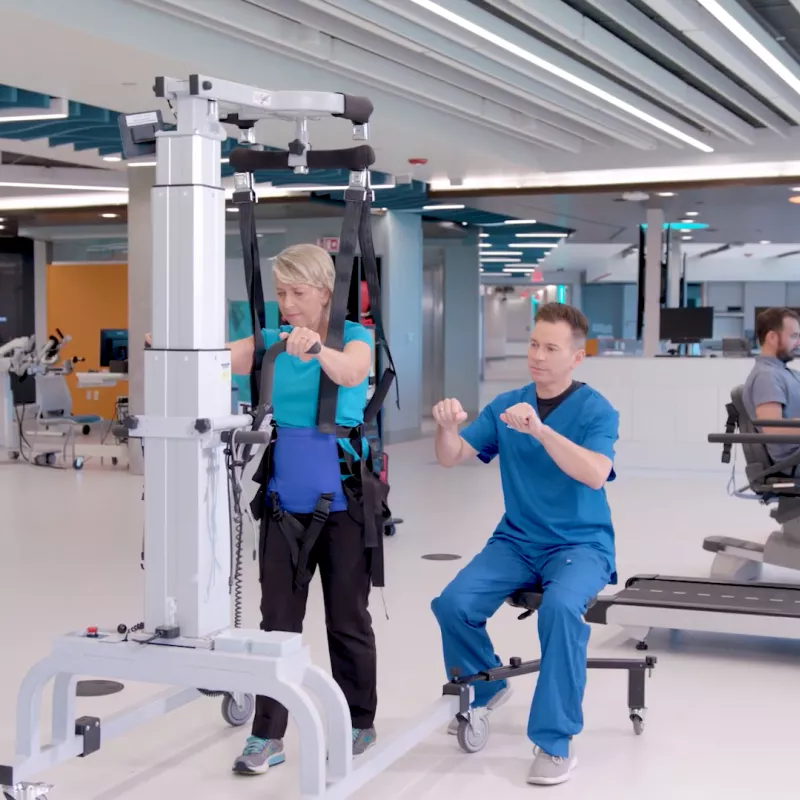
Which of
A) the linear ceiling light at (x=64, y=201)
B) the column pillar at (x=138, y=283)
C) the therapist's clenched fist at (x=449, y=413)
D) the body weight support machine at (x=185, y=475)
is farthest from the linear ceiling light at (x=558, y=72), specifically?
the linear ceiling light at (x=64, y=201)

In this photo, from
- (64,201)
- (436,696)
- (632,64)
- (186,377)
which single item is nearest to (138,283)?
(632,64)

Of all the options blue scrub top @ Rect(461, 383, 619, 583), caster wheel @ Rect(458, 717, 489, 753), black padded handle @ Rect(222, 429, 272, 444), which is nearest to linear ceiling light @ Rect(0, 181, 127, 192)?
blue scrub top @ Rect(461, 383, 619, 583)

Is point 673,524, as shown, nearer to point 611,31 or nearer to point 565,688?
point 611,31

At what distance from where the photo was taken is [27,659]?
4.20 meters

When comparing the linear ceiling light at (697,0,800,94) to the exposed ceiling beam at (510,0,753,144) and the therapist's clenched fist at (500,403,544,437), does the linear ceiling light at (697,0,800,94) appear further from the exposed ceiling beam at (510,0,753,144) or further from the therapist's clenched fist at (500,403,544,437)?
the therapist's clenched fist at (500,403,544,437)

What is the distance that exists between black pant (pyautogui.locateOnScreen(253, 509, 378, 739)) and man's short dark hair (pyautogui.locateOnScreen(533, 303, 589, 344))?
85 cm

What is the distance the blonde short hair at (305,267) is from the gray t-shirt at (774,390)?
8.96 feet

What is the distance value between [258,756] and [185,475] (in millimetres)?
943

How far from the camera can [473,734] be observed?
10.7ft

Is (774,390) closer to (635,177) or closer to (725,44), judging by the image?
(725,44)

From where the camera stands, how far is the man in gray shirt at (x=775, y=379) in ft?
16.8

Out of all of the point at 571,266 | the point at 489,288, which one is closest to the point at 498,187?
the point at 571,266

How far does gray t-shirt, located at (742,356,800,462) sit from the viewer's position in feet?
16.8

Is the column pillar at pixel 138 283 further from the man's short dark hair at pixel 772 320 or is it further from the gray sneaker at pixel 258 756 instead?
the gray sneaker at pixel 258 756
